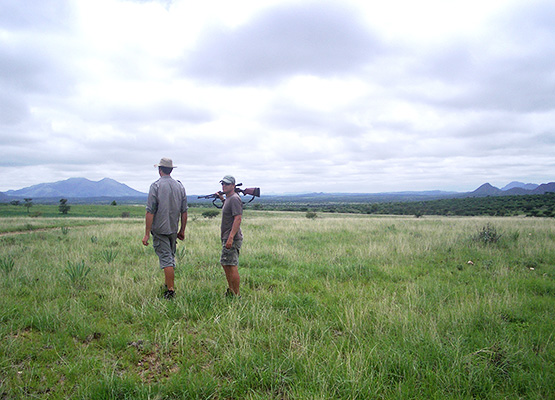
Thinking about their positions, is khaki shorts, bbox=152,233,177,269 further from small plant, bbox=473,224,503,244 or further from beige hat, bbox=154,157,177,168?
small plant, bbox=473,224,503,244

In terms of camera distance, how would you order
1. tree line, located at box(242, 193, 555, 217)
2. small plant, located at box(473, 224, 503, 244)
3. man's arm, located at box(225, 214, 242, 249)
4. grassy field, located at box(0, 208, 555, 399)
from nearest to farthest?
grassy field, located at box(0, 208, 555, 399) → man's arm, located at box(225, 214, 242, 249) → small plant, located at box(473, 224, 503, 244) → tree line, located at box(242, 193, 555, 217)

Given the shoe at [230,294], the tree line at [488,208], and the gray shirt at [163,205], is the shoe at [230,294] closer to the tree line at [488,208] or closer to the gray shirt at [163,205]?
the gray shirt at [163,205]

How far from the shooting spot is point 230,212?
505 cm

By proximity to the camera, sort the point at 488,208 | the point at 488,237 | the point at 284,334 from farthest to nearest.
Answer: the point at 488,208
the point at 488,237
the point at 284,334

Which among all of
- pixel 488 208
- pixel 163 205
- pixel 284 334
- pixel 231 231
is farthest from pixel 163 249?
pixel 488 208

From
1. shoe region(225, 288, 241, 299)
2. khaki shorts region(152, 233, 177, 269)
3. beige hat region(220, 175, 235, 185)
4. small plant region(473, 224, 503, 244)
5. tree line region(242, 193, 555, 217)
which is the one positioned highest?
beige hat region(220, 175, 235, 185)

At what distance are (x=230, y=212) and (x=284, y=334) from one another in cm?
226

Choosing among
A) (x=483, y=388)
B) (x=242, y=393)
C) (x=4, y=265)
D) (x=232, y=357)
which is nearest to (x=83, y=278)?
(x=4, y=265)

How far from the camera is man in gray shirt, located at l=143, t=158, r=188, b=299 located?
5.16 metres

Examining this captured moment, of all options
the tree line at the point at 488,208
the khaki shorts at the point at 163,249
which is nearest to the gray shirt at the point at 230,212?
the khaki shorts at the point at 163,249

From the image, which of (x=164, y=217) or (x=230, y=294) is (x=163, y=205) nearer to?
(x=164, y=217)

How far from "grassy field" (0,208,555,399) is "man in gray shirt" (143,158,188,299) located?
1.82 feet

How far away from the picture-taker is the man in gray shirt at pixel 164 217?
16.9ft

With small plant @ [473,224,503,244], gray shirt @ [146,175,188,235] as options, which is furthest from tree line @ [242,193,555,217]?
gray shirt @ [146,175,188,235]
